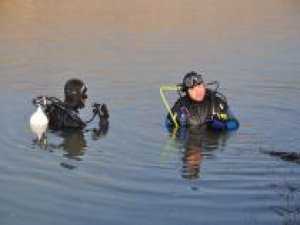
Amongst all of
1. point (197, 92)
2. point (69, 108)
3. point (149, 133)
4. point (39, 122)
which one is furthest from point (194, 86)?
point (39, 122)

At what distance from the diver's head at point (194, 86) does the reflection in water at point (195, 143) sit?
501 millimetres

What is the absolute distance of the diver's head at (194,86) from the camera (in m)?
11.2

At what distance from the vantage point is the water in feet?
26.7

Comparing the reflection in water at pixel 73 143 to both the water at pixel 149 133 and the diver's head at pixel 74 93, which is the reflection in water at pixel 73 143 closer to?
the water at pixel 149 133

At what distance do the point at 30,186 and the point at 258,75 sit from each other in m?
8.57

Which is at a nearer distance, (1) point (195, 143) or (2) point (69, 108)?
(1) point (195, 143)

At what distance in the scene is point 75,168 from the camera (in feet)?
32.2

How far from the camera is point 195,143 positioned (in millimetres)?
11148

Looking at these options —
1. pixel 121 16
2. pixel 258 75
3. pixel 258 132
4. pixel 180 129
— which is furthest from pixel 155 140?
pixel 121 16

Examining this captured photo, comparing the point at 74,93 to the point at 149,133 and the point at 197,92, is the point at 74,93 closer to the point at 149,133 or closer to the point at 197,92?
the point at 149,133

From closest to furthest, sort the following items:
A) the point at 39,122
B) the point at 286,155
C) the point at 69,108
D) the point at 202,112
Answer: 1. the point at 286,155
2. the point at 39,122
3. the point at 69,108
4. the point at 202,112

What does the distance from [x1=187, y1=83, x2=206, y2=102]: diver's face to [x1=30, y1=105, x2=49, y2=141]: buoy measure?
211cm

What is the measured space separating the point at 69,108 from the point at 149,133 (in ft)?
4.04

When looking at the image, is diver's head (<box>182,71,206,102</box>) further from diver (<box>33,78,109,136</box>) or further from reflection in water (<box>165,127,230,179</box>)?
diver (<box>33,78,109,136</box>)
